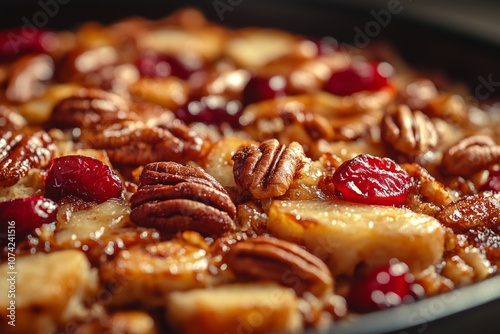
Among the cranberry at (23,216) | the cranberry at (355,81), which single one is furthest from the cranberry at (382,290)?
the cranberry at (355,81)

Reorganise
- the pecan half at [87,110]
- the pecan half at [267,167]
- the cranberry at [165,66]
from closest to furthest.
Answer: the pecan half at [267,167]
the pecan half at [87,110]
the cranberry at [165,66]

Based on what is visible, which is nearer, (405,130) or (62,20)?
(405,130)

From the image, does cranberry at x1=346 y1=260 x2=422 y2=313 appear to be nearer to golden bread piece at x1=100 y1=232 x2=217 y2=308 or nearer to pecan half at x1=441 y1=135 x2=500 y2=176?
golden bread piece at x1=100 y1=232 x2=217 y2=308

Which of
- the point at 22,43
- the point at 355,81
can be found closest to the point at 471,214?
the point at 355,81

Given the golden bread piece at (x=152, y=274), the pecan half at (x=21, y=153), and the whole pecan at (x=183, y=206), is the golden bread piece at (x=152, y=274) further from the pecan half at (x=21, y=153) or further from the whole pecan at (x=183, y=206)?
the pecan half at (x=21, y=153)

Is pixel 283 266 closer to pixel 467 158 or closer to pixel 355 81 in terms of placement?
pixel 467 158

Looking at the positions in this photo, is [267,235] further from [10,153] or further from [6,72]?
[6,72]

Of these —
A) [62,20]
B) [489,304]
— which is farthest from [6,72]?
[489,304]
